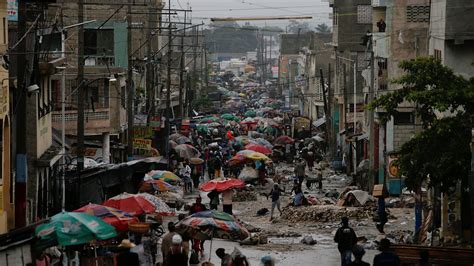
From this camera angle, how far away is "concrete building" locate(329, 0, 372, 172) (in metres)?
65.1

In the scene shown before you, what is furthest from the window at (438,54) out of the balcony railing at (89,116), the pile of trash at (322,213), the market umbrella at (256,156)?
the balcony railing at (89,116)

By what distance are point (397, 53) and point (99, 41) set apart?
14756 millimetres

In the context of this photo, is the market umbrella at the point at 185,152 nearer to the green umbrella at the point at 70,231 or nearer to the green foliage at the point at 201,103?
the green umbrella at the point at 70,231

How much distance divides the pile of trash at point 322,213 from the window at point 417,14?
10901 mm

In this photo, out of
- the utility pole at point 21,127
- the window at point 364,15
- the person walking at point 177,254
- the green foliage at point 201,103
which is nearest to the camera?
the person walking at point 177,254

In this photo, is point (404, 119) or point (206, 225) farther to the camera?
point (404, 119)

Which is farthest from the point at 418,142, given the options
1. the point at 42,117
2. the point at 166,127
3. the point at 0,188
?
the point at 166,127

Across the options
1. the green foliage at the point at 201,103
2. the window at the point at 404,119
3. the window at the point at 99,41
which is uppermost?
the window at the point at 99,41

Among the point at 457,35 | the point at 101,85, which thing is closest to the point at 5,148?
the point at 457,35

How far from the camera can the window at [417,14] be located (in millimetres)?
48281

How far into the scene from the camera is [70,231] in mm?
21219

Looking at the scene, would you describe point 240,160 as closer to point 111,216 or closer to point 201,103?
point 111,216

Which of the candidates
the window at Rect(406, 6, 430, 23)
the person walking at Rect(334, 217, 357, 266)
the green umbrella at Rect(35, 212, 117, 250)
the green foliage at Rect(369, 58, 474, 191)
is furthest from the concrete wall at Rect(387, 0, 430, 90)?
the green umbrella at Rect(35, 212, 117, 250)

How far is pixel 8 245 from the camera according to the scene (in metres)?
19.9
